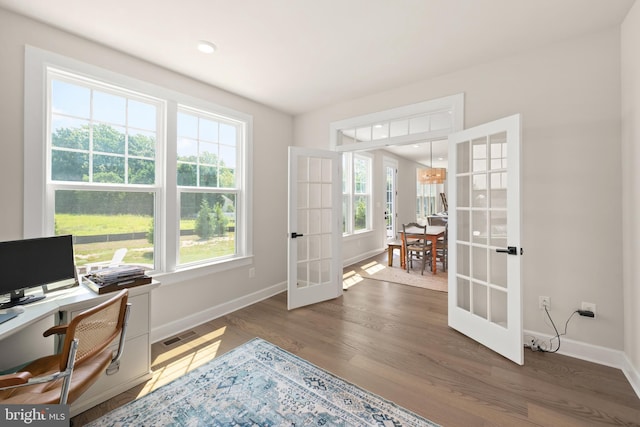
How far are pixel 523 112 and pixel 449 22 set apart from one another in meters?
1.12

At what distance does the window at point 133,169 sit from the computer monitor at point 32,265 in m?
0.35

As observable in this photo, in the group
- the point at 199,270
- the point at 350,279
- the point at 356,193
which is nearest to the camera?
the point at 199,270

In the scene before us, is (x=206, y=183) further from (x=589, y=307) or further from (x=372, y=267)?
(x=589, y=307)

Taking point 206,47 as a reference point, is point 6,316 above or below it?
below

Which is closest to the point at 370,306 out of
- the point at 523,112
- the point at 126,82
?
the point at 523,112

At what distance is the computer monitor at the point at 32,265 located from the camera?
1698 mm

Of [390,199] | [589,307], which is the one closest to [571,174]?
[589,307]

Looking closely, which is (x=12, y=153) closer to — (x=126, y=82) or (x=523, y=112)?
(x=126, y=82)

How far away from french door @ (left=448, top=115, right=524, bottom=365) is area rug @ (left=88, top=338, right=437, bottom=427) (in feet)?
4.09

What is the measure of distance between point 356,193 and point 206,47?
14.5 ft

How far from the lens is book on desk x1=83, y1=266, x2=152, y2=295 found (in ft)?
6.49

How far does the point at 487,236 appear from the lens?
2.57 meters

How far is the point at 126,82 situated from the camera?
2.55 metres

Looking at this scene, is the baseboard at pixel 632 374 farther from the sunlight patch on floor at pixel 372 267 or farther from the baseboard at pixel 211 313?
the baseboard at pixel 211 313
